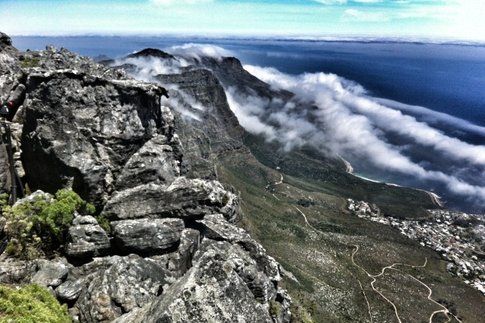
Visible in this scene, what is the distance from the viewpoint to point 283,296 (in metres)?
32.6

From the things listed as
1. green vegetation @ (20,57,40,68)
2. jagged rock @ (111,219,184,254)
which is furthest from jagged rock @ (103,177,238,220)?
green vegetation @ (20,57,40,68)

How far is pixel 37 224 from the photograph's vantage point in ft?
91.4

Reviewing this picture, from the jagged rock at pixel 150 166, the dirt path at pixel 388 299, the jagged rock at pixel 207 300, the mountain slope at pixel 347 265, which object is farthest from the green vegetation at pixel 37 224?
the dirt path at pixel 388 299

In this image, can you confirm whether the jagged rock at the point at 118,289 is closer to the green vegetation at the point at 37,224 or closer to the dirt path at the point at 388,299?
the green vegetation at the point at 37,224

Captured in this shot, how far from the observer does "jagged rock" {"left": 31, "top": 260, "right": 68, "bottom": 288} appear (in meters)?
23.7

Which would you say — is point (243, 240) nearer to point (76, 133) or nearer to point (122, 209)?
point (122, 209)

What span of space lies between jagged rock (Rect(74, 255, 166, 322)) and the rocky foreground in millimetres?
132539

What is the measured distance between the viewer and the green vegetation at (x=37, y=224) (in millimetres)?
26797

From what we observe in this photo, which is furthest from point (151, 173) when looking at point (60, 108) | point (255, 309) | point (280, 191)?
point (280, 191)

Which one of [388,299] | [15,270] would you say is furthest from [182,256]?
[388,299]

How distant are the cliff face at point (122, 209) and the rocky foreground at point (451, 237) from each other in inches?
4948

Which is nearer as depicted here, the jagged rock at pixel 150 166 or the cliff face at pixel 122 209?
the cliff face at pixel 122 209

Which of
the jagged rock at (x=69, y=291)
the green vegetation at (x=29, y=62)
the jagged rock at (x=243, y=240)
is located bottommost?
the jagged rock at (x=243, y=240)

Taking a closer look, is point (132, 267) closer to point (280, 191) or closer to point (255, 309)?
point (255, 309)
